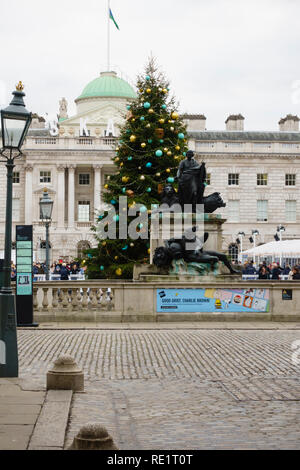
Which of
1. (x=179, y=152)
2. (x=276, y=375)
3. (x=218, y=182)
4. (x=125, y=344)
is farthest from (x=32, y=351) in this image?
(x=218, y=182)

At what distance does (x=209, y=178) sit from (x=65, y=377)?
238 feet

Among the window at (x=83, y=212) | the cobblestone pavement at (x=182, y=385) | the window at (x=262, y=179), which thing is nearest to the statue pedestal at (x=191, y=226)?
the cobblestone pavement at (x=182, y=385)

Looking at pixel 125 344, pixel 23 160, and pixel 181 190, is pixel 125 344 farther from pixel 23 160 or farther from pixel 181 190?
pixel 23 160

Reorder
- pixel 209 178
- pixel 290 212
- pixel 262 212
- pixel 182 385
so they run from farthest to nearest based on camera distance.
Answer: pixel 262 212 → pixel 290 212 → pixel 209 178 → pixel 182 385

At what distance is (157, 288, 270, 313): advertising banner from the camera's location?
19.0 meters

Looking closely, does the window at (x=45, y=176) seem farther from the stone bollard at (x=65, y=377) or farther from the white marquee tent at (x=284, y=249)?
the stone bollard at (x=65, y=377)

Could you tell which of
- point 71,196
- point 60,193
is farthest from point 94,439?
point 71,196

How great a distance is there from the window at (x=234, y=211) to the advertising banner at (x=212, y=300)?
63.4m

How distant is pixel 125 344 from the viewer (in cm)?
1452

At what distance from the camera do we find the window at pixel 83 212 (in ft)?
282

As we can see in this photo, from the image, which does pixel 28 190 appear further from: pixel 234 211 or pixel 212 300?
pixel 212 300

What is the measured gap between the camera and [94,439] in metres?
5.70
